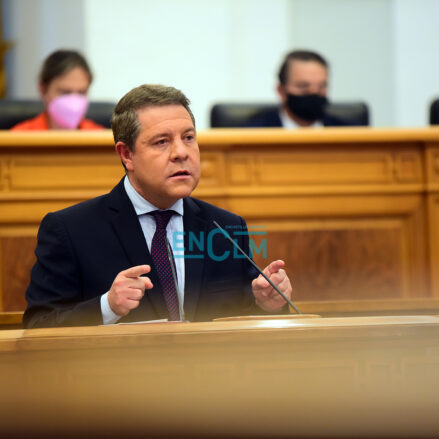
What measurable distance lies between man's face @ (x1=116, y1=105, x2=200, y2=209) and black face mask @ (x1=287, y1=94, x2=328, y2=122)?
148cm

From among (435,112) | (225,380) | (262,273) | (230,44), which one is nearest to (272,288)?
(262,273)

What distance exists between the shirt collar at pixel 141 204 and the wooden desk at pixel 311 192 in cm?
87

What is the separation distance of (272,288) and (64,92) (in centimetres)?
154

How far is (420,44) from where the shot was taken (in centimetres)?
416

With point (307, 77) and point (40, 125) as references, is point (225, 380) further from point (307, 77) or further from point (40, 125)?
point (307, 77)

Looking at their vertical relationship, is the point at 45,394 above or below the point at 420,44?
below

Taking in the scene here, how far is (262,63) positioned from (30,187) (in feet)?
7.69

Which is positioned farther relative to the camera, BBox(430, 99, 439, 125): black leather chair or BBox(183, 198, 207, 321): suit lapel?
BBox(430, 99, 439, 125): black leather chair

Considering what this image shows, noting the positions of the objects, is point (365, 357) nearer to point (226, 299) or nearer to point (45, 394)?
point (45, 394)

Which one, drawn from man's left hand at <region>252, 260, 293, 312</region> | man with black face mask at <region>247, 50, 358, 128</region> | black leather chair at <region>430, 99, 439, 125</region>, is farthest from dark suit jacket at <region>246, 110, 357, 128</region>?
man's left hand at <region>252, 260, 293, 312</region>

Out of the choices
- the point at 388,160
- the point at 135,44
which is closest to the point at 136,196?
the point at 388,160

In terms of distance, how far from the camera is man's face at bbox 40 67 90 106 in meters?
2.30

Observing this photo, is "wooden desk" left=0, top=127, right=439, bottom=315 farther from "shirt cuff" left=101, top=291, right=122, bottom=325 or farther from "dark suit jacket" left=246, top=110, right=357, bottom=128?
"shirt cuff" left=101, top=291, right=122, bottom=325

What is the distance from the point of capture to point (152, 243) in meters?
1.06
